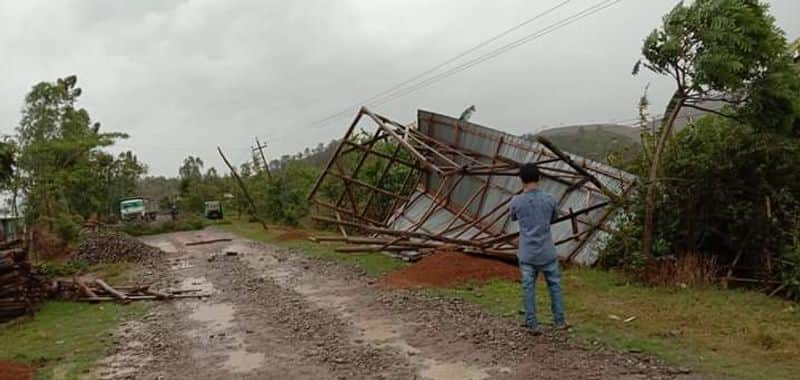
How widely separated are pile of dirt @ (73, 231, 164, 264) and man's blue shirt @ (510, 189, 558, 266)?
16.2 m

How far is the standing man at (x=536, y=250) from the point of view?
23.1 ft

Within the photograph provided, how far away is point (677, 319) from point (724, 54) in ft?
12.4

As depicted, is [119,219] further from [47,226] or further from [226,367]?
[226,367]

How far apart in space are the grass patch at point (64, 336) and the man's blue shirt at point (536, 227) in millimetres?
4876

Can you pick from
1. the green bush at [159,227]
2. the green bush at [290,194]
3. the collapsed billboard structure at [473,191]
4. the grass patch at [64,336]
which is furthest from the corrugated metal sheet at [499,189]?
the green bush at [159,227]

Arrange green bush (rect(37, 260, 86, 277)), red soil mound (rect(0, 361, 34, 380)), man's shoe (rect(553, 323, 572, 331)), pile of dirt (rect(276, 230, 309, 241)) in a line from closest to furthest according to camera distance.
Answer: red soil mound (rect(0, 361, 34, 380)), man's shoe (rect(553, 323, 572, 331)), green bush (rect(37, 260, 86, 277)), pile of dirt (rect(276, 230, 309, 241))

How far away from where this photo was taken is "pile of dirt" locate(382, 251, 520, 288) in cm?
1096

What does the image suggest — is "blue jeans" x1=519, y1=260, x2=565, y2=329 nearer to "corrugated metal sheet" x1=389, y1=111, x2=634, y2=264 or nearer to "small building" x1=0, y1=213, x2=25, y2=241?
"corrugated metal sheet" x1=389, y1=111, x2=634, y2=264

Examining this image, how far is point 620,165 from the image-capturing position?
1270 cm

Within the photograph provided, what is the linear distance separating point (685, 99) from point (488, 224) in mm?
6019

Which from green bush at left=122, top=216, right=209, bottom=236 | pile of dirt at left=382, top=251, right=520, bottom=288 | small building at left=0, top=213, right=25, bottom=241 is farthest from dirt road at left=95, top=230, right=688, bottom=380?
green bush at left=122, top=216, right=209, bottom=236

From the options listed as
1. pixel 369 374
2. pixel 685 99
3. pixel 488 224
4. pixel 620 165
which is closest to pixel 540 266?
pixel 369 374

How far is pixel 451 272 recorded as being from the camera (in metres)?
11.2

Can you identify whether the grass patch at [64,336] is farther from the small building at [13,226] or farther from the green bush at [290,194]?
the green bush at [290,194]
